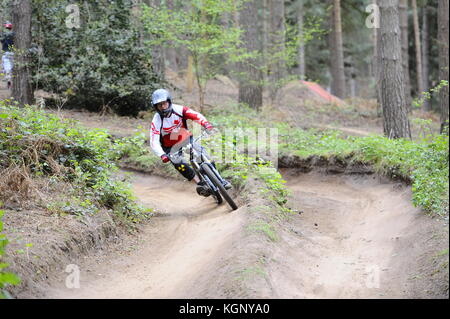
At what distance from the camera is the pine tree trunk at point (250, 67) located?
20.3m

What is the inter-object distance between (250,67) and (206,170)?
11.6m

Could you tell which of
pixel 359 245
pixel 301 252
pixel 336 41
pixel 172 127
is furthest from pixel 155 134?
pixel 336 41

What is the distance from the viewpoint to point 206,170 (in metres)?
9.53

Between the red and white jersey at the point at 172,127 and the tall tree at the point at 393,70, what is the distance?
236 inches

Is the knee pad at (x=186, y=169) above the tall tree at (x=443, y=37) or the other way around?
the other way around

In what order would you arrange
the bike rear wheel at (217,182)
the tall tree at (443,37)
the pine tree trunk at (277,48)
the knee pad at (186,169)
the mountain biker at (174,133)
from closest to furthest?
1. the bike rear wheel at (217,182)
2. the mountain biker at (174,133)
3. the knee pad at (186,169)
4. the tall tree at (443,37)
5. the pine tree trunk at (277,48)

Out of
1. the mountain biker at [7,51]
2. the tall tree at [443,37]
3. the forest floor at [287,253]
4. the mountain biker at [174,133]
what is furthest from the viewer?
the tall tree at [443,37]

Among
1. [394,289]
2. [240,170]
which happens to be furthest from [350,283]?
[240,170]

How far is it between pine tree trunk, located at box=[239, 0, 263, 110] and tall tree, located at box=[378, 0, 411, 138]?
7493mm

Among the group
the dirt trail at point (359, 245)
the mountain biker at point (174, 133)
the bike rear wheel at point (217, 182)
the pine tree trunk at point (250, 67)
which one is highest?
the pine tree trunk at point (250, 67)

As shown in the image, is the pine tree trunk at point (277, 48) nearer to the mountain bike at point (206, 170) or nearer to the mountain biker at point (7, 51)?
the mountain biker at point (7, 51)

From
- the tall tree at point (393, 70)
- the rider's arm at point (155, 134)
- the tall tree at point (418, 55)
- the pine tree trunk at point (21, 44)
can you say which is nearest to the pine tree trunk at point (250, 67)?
the tall tree at point (393, 70)

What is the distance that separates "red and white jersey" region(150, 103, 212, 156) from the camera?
9781mm

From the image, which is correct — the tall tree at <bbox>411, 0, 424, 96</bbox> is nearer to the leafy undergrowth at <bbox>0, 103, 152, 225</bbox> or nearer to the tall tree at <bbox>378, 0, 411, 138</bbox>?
the tall tree at <bbox>378, 0, 411, 138</bbox>
